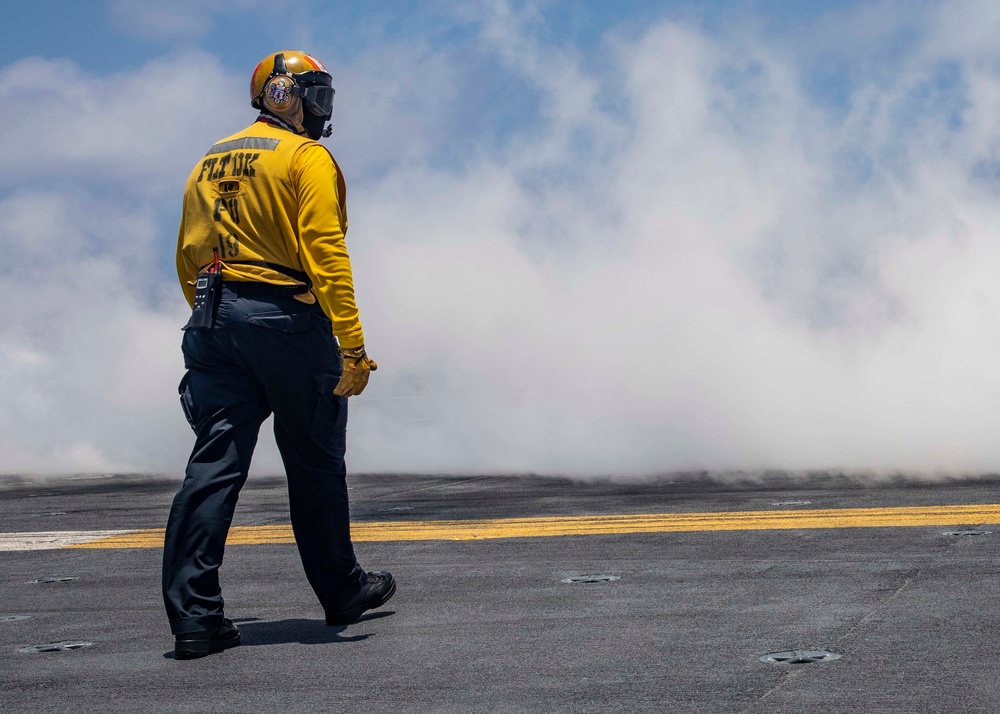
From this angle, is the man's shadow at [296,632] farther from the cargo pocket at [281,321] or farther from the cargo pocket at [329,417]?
the cargo pocket at [281,321]

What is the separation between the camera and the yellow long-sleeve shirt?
12.0ft

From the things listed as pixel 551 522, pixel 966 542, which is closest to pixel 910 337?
pixel 551 522

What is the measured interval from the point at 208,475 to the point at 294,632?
0.56 metres

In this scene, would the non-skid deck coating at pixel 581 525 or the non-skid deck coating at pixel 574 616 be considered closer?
the non-skid deck coating at pixel 574 616

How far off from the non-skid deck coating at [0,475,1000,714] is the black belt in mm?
1023

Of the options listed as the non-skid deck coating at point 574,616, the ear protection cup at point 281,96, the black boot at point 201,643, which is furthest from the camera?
the ear protection cup at point 281,96

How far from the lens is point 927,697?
2725 mm

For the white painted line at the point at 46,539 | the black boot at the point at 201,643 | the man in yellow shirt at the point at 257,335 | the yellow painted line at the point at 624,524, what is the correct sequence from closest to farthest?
1. the black boot at the point at 201,643
2. the man in yellow shirt at the point at 257,335
3. the yellow painted line at the point at 624,524
4. the white painted line at the point at 46,539

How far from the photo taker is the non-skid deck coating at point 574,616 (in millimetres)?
2961

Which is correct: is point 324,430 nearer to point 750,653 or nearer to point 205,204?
point 205,204

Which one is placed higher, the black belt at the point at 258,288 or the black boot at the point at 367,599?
the black belt at the point at 258,288

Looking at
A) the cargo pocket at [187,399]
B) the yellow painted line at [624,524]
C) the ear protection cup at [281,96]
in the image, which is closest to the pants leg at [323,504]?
the cargo pocket at [187,399]

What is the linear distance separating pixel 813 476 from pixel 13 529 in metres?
4.86

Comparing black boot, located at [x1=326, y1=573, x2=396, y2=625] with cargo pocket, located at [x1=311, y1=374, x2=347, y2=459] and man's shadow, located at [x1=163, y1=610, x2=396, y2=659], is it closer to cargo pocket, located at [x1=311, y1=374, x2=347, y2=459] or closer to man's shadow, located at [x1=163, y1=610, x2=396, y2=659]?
man's shadow, located at [x1=163, y1=610, x2=396, y2=659]
